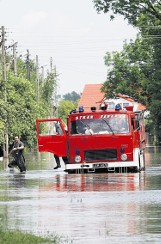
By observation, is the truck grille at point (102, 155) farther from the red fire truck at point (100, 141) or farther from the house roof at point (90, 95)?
the house roof at point (90, 95)

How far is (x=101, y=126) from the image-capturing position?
130 ft

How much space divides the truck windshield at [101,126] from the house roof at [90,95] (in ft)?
484

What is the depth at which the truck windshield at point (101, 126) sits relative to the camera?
129 feet

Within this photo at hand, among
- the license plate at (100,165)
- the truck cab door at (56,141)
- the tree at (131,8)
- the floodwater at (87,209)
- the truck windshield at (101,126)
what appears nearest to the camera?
the floodwater at (87,209)

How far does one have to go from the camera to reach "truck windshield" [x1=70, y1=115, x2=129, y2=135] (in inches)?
1554

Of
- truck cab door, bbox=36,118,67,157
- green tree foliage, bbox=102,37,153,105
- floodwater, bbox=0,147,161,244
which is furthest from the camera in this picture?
green tree foliage, bbox=102,37,153,105

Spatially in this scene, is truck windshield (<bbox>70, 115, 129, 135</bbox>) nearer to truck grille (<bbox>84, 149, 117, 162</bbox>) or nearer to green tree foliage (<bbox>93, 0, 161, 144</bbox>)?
truck grille (<bbox>84, 149, 117, 162</bbox>)

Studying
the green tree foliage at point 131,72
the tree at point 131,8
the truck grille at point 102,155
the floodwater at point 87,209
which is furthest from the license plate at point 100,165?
the green tree foliage at point 131,72

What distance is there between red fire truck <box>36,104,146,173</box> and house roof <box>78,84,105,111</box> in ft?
483

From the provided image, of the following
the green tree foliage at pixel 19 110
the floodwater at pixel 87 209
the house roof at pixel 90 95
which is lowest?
the floodwater at pixel 87 209

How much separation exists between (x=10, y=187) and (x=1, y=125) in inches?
1567

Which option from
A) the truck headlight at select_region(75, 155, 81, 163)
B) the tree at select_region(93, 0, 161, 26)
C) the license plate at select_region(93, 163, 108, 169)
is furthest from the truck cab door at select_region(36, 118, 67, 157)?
the tree at select_region(93, 0, 161, 26)

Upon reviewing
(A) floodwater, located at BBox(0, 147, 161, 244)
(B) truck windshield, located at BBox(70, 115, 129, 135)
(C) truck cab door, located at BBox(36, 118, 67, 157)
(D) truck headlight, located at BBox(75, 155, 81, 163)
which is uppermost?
(B) truck windshield, located at BBox(70, 115, 129, 135)

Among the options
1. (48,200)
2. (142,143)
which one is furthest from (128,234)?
(142,143)
